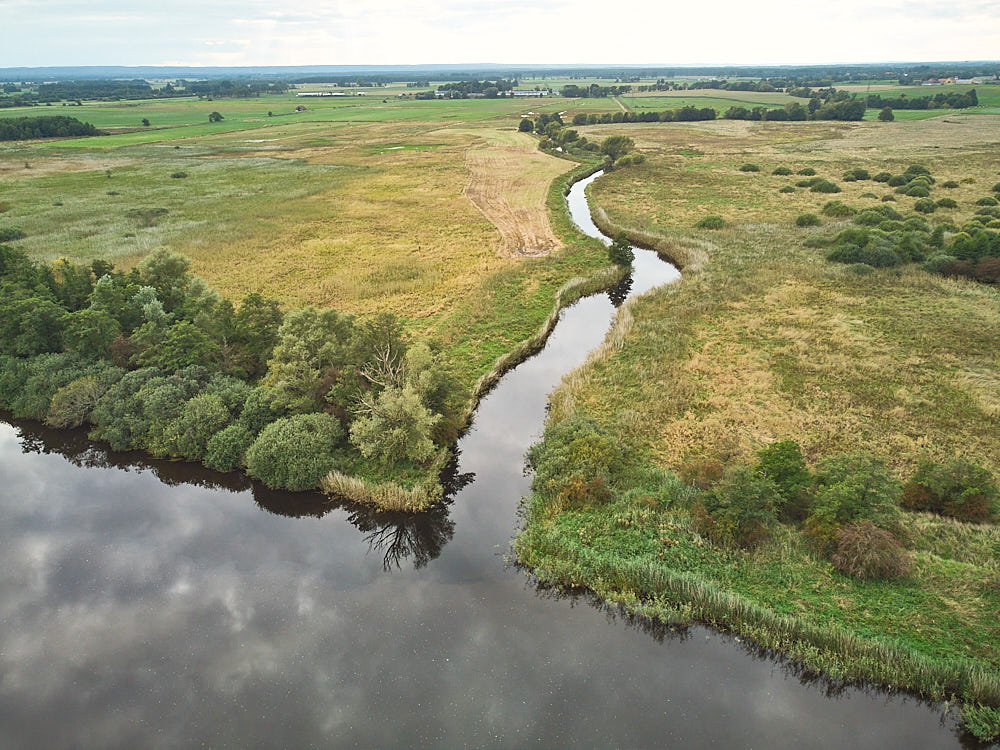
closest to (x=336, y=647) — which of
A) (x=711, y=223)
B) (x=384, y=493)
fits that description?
(x=384, y=493)

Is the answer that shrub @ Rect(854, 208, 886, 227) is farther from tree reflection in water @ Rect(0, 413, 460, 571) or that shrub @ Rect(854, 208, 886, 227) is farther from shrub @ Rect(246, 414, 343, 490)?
shrub @ Rect(246, 414, 343, 490)

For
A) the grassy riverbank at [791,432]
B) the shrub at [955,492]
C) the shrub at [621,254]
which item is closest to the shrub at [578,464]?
the grassy riverbank at [791,432]

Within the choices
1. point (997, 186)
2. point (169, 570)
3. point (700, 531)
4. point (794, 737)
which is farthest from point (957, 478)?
point (997, 186)

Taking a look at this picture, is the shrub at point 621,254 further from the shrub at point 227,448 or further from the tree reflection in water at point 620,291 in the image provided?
the shrub at point 227,448

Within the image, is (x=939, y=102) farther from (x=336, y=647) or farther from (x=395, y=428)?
(x=336, y=647)

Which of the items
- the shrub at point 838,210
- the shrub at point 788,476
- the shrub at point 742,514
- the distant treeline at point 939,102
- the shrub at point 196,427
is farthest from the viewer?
the distant treeline at point 939,102

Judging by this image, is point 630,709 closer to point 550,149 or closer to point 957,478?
point 957,478
